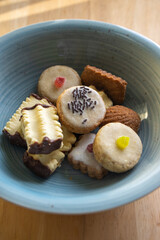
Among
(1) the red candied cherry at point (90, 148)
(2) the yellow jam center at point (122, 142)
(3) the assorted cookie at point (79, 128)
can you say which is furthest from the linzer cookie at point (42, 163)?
(2) the yellow jam center at point (122, 142)

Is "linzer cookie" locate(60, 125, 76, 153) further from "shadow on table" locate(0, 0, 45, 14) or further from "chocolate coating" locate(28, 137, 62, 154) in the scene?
"shadow on table" locate(0, 0, 45, 14)

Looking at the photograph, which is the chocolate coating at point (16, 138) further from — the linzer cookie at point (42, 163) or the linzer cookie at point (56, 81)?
the linzer cookie at point (56, 81)

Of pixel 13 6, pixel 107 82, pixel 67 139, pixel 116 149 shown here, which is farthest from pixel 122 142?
pixel 13 6

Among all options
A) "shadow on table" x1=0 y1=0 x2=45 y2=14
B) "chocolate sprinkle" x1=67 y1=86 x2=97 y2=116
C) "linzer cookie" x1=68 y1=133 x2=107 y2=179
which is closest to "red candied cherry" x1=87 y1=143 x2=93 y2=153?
"linzer cookie" x1=68 y1=133 x2=107 y2=179

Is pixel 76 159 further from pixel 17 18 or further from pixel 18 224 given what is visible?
pixel 17 18

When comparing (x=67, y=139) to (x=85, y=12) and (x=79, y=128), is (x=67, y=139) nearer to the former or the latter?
(x=79, y=128)

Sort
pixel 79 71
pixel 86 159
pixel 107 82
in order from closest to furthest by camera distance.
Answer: pixel 86 159, pixel 107 82, pixel 79 71

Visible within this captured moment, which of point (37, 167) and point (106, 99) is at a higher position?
point (106, 99)
